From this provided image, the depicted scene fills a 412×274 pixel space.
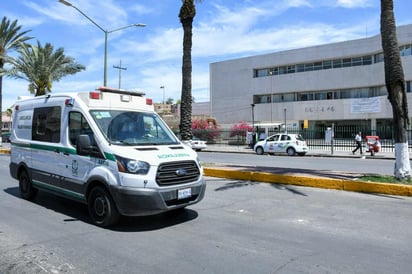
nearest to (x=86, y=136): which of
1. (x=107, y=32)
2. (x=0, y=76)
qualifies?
(x=107, y=32)

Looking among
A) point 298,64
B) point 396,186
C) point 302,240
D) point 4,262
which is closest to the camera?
point 4,262

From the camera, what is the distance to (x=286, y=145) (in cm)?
2553

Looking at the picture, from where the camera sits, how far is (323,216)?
21.7ft

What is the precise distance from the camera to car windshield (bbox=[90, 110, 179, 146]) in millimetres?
6105

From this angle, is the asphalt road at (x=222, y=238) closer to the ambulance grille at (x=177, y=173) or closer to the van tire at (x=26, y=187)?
the van tire at (x=26, y=187)

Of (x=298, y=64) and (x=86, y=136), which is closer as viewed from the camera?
(x=86, y=136)

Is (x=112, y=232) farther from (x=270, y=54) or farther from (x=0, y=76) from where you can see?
(x=270, y=54)

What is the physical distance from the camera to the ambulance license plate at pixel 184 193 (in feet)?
19.1

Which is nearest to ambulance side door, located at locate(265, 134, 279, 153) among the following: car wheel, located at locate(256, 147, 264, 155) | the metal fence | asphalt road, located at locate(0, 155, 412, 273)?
car wheel, located at locate(256, 147, 264, 155)

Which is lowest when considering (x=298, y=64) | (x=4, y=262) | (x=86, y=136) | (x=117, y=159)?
(x=4, y=262)

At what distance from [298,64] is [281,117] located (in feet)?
26.5

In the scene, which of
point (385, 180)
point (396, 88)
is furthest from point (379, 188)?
point (396, 88)

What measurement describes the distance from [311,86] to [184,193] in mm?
47952

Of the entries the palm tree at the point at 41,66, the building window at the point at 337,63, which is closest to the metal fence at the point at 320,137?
the building window at the point at 337,63
